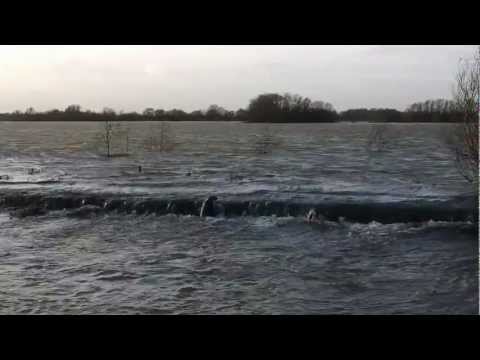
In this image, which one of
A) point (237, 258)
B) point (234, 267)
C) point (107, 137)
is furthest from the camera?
point (107, 137)

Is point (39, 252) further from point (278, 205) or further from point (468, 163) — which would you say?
point (468, 163)

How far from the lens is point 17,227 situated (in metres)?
15.3

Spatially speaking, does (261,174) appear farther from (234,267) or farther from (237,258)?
(234,267)

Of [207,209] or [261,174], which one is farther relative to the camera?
Result: [261,174]

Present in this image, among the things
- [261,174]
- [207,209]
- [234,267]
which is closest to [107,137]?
[261,174]

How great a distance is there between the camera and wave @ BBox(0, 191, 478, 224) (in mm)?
16531

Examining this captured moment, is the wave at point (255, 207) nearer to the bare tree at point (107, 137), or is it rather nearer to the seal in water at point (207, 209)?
the seal in water at point (207, 209)

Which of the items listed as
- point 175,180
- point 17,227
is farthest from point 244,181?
point 17,227

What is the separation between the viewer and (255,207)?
17734mm

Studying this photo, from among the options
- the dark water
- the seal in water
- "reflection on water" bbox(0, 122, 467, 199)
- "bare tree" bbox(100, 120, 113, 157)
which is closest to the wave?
the seal in water

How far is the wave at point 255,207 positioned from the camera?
1653 cm

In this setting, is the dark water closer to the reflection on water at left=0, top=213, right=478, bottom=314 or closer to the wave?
the reflection on water at left=0, top=213, right=478, bottom=314
